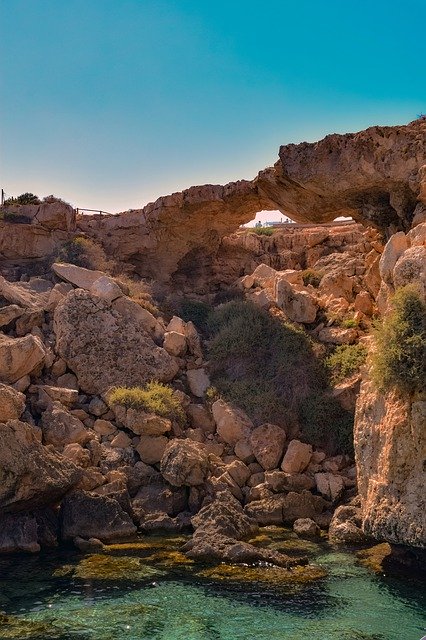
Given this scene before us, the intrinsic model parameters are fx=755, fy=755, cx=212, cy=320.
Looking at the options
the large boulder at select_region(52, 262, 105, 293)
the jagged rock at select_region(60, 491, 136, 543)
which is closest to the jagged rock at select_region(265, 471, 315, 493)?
the jagged rock at select_region(60, 491, 136, 543)

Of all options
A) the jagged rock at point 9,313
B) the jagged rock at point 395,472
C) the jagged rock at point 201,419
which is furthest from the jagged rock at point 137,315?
the jagged rock at point 395,472

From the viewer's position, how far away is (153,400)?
14.9 metres

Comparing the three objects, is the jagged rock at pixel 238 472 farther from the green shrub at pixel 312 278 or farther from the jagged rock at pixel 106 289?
the green shrub at pixel 312 278

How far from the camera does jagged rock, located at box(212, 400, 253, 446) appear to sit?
48.8 feet

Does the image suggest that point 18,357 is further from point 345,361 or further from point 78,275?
point 345,361

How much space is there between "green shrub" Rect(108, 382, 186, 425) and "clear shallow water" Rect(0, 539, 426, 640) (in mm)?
4167

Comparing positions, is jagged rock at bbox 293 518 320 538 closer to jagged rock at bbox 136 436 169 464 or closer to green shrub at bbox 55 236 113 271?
jagged rock at bbox 136 436 169 464

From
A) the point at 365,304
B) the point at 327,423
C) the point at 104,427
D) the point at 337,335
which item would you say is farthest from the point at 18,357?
the point at 365,304

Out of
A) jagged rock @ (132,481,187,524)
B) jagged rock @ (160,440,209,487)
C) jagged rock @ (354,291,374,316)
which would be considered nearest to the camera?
jagged rock @ (132,481,187,524)

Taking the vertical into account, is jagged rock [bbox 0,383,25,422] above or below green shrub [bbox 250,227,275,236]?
below

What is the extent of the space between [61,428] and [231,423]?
11.0ft

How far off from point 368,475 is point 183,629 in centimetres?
395

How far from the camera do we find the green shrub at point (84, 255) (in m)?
20.0

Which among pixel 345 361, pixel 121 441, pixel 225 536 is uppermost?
pixel 345 361
